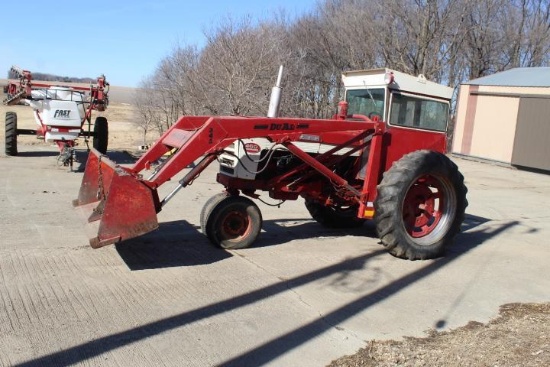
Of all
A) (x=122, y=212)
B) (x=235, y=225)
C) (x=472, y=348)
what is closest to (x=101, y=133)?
(x=235, y=225)

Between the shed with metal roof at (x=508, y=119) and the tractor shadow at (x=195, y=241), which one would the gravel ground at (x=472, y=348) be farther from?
the shed with metal roof at (x=508, y=119)

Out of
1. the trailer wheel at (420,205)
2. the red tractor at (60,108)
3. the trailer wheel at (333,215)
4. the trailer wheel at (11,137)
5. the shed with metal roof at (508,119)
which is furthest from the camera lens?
the shed with metal roof at (508,119)

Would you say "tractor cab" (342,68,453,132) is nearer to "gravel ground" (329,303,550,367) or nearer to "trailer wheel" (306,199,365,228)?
"trailer wheel" (306,199,365,228)

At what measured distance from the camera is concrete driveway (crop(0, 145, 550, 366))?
397 cm

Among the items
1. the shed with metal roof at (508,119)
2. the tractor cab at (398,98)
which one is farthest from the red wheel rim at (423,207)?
the shed with metal roof at (508,119)

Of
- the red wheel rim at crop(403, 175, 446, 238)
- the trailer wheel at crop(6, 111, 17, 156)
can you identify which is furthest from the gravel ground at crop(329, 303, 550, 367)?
the trailer wheel at crop(6, 111, 17, 156)

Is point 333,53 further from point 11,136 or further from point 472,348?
point 472,348

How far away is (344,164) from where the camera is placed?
7.15 metres

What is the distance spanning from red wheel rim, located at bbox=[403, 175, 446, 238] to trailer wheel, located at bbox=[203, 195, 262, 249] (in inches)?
76.5

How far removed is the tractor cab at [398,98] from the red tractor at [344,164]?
1 cm

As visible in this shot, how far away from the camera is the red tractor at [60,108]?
41.1 ft

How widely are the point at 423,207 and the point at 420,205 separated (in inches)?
2.2

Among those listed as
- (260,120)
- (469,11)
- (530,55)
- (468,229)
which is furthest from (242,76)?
(530,55)

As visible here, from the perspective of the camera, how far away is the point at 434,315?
16.0 ft
